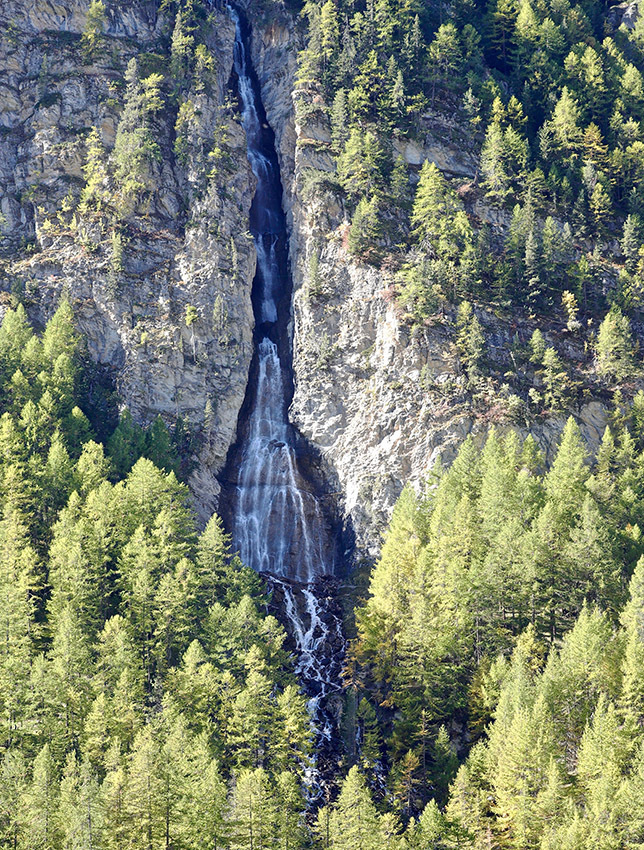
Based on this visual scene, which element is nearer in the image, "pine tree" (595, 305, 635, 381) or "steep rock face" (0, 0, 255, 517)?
"pine tree" (595, 305, 635, 381)

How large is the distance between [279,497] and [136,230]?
26404mm

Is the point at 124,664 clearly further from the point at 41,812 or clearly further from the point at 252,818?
the point at 252,818

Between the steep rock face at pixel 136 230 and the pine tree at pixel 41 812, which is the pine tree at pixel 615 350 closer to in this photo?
the steep rock face at pixel 136 230

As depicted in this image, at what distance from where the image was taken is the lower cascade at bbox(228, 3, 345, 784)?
77125mm

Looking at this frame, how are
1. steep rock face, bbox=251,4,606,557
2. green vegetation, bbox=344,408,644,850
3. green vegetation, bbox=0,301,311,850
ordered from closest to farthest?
1. green vegetation, bbox=0,301,311,850
2. green vegetation, bbox=344,408,644,850
3. steep rock face, bbox=251,4,606,557

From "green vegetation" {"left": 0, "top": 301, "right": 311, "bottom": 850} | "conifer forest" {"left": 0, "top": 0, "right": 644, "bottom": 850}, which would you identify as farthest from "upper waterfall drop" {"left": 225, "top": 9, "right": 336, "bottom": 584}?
"green vegetation" {"left": 0, "top": 301, "right": 311, "bottom": 850}

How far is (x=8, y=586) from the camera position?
208 feet

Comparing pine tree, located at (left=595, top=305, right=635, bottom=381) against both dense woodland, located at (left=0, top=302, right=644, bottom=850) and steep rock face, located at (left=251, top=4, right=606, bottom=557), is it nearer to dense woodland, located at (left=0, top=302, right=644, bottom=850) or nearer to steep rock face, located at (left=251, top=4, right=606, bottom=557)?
steep rock face, located at (left=251, top=4, right=606, bottom=557)

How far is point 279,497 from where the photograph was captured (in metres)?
90.2

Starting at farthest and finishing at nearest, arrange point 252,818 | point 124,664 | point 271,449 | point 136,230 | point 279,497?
point 136,230 → point 271,449 → point 279,497 → point 124,664 → point 252,818

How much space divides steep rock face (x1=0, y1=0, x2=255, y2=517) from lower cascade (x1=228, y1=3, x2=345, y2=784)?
7.98 ft

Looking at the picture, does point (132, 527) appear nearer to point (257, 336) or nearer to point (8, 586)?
point (8, 586)

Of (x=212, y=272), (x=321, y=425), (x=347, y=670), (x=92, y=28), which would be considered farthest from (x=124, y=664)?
(x=92, y=28)

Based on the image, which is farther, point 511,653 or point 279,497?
point 279,497
